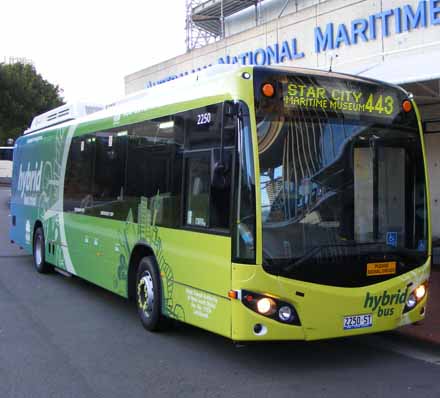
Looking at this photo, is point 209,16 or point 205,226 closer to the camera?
point 205,226

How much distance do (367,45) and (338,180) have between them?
9097 mm

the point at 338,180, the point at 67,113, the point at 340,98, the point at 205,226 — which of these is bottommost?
the point at 205,226

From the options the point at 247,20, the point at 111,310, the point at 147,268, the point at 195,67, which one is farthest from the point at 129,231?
the point at 247,20

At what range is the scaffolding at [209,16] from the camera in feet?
73.6

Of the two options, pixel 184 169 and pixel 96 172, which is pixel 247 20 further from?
pixel 184 169

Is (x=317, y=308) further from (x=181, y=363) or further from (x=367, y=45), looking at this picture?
(x=367, y=45)

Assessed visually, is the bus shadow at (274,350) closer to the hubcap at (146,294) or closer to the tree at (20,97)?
the hubcap at (146,294)

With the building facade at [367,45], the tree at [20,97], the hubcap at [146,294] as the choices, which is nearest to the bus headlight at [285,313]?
the hubcap at [146,294]

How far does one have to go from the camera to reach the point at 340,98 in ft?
18.4

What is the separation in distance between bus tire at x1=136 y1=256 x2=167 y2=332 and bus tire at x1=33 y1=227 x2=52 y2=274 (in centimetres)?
477

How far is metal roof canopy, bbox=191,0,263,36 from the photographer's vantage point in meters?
22.4

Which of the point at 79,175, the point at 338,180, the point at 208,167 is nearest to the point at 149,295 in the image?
the point at 208,167

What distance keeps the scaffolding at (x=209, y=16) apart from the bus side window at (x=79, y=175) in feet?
43.9

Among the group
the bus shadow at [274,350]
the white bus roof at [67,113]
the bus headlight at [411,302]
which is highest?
the white bus roof at [67,113]
